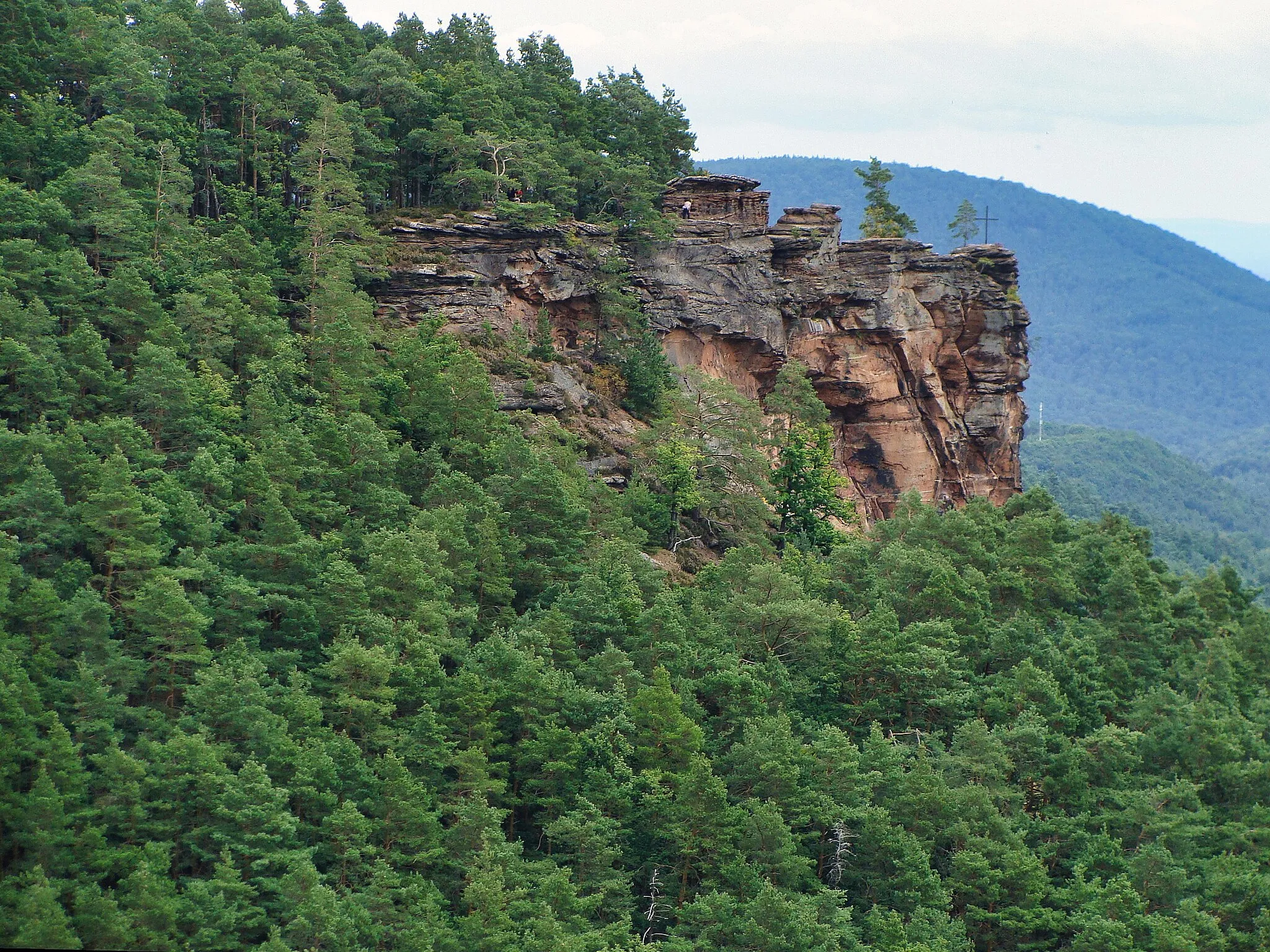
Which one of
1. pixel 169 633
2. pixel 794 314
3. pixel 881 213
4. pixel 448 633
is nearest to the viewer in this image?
pixel 169 633

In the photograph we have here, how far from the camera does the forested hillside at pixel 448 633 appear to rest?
117ft

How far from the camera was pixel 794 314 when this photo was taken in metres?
73.2

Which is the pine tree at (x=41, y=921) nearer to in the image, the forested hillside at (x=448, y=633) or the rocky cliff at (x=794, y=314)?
the forested hillside at (x=448, y=633)

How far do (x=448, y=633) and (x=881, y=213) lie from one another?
49.1 metres

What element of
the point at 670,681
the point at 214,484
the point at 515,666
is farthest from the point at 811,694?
the point at 214,484

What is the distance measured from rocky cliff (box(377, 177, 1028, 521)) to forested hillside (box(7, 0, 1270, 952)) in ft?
6.75

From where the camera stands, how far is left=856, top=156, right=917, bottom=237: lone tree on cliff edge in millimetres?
82250

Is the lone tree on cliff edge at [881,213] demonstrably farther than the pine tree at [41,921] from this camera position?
Yes

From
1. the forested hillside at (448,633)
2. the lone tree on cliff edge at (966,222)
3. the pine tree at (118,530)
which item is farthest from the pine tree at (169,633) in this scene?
the lone tree on cliff edge at (966,222)

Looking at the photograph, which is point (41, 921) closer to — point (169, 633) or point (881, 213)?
point (169, 633)

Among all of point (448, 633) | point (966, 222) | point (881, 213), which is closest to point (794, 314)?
point (881, 213)

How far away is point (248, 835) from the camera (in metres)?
33.8

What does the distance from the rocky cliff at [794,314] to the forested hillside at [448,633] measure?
2056mm

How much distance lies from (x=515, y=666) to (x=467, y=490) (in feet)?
31.5
